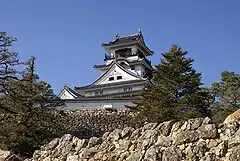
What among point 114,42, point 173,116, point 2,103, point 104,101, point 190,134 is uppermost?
point 114,42

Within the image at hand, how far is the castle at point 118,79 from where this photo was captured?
20.1m

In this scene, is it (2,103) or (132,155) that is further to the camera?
(2,103)

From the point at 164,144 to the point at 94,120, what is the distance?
42.7 ft

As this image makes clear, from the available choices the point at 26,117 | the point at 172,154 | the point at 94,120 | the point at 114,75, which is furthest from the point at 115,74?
the point at 172,154

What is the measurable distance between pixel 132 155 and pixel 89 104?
551 inches

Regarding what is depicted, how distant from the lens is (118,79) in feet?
92.6

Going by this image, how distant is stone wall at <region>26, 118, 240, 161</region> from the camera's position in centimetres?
529

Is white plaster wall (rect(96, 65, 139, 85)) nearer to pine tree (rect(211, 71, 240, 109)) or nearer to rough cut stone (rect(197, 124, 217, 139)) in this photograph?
pine tree (rect(211, 71, 240, 109))

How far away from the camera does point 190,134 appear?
5.72 metres

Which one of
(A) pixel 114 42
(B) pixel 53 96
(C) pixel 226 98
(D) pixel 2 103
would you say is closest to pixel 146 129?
(C) pixel 226 98

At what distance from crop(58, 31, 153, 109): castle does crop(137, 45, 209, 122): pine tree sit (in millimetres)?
5516

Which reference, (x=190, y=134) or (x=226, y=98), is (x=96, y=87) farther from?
(x=190, y=134)

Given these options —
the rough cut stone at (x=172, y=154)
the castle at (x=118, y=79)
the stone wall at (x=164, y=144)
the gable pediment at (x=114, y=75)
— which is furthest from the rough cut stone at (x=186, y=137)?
the gable pediment at (x=114, y=75)

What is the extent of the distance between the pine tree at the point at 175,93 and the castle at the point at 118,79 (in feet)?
18.1
